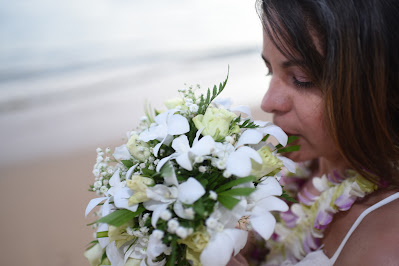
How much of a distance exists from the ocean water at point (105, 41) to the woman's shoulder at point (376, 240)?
4761 millimetres

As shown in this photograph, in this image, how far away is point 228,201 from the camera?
3.98ft

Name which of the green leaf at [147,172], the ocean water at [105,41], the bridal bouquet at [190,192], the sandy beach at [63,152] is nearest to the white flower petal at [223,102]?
the bridal bouquet at [190,192]

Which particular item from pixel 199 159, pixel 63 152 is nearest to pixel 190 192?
pixel 199 159

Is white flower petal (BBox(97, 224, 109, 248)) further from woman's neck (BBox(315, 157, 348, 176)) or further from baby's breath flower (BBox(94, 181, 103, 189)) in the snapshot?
woman's neck (BBox(315, 157, 348, 176))

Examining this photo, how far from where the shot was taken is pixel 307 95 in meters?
1.75

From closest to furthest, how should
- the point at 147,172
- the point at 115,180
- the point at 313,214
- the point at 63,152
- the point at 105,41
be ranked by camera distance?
the point at 147,172 → the point at 115,180 → the point at 313,214 → the point at 63,152 → the point at 105,41

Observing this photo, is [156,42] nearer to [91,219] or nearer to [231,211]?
[91,219]

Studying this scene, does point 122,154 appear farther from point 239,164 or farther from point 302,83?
point 302,83

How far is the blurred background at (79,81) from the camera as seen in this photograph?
3213mm

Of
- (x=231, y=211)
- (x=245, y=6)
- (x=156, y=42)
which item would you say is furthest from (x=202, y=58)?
(x=231, y=211)

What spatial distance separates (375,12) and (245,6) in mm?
8508

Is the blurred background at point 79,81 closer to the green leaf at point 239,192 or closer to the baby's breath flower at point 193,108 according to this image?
the baby's breath flower at point 193,108

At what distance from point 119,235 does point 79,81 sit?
5364mm

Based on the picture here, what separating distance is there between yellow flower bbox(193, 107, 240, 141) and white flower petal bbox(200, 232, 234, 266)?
36 cm
